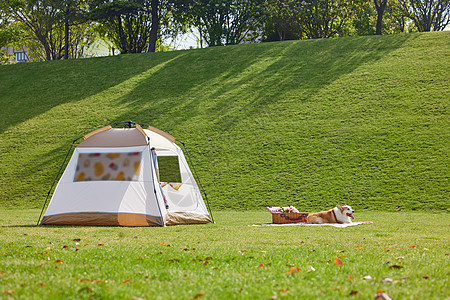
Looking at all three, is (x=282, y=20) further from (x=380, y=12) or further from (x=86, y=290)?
(x=86, y=290)

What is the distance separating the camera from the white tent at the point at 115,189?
862cm

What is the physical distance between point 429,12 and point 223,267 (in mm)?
36751

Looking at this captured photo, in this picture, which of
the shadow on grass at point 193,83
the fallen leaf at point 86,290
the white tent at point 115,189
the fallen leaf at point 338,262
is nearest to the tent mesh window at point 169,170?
the shadow on grass at point 193,83

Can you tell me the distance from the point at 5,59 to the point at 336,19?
32977 millimetres

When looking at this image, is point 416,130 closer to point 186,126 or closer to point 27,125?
point 186,126

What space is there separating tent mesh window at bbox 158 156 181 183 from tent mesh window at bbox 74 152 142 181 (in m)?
6.90

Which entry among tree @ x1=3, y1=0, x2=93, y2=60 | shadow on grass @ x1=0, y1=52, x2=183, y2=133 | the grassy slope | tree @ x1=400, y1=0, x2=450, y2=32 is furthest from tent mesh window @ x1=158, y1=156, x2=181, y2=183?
tree @ x1=400, y1=0, x2=450, y2=32

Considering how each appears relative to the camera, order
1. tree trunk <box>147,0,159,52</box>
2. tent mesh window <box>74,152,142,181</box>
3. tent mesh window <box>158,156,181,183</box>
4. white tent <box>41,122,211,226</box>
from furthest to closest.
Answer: tree trunk <box>147,0,159,52</box>
tent mesh window <box>158,156,181,183</box>
tent mesh window <box>74,152,142,181</box>
white tent <box>41,122,211,226</box>

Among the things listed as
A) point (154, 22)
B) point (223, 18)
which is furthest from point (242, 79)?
point (223, 18)

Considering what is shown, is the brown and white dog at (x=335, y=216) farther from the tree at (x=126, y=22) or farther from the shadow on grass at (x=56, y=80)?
the tree at (x=126, y=22)

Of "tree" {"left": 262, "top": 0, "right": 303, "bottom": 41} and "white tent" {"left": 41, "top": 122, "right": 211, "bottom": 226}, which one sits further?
"tree" {"left": 262, "top": 0, "right": 303, "bottom": 41}

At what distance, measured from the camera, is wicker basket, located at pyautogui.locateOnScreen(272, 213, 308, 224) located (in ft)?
30.3

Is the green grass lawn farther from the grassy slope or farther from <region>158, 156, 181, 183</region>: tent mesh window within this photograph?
<region>158, 156, 181, 183</region>: tent mesh window

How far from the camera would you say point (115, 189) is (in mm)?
8789
